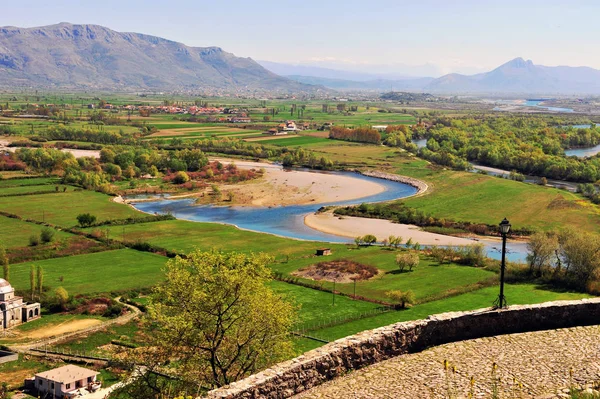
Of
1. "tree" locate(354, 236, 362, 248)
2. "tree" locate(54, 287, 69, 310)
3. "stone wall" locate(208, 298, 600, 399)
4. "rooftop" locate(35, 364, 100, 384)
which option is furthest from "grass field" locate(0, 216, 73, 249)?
"stone wall" locate(208, 298, 600, 399)

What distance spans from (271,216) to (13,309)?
45.7 m

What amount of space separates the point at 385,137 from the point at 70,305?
135 metres

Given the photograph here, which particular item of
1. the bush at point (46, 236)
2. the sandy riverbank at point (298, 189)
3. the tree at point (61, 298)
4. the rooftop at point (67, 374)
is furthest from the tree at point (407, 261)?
the sandy riverbank at point (298, 189)

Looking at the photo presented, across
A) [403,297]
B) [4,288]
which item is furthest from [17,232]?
[403,297]

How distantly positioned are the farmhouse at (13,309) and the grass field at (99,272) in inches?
186

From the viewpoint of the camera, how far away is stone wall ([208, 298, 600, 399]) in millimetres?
12867

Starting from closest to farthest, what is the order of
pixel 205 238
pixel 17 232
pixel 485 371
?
pixel 485 371
pixel 17 232
pixel 205 238

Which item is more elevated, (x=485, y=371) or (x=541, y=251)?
(x=485, y=371)

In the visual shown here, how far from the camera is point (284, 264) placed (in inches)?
2245

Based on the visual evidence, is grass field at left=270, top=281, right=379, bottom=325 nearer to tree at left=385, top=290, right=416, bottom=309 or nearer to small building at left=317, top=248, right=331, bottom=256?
tree at left=385, top=290, right=416, bottom=309

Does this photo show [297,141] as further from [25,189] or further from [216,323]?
[216,323]

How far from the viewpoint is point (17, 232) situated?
220ft

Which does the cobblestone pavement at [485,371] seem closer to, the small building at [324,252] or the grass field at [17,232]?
the small building at [324,252]

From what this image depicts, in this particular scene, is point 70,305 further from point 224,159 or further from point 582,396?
point 224,159
